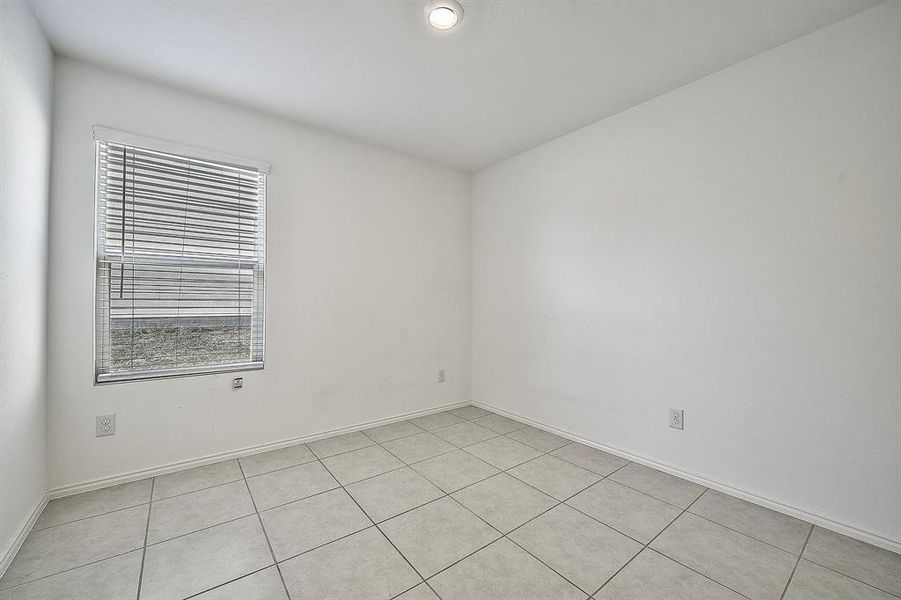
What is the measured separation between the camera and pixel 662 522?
1.95 m

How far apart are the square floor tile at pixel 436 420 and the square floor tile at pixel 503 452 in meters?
0.54

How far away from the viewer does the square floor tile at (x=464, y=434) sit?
305 cm

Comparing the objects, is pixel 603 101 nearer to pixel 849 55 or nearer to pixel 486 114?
pixel 486 114

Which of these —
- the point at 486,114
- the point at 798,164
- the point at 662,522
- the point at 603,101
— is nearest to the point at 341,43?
the point at 486,114

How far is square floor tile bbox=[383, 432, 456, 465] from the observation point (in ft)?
9.03

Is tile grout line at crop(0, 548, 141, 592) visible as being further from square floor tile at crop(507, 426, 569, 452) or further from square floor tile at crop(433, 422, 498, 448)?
square floor tile at crop(507, 426, 569, 452)

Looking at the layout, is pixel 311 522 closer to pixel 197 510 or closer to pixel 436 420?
pixel 197 510

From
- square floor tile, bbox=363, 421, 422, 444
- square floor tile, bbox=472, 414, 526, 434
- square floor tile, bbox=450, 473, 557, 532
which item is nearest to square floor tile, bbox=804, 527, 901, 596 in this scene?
square floor tile, bbox=450, 473, 557, 532

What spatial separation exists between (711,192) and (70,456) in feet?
13.4

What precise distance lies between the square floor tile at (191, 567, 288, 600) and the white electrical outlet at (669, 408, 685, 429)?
2358 millimetres

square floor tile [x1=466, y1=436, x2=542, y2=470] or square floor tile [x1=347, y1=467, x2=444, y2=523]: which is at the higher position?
square floor tile [x1=466, y1=436, x2=542, y2=470]

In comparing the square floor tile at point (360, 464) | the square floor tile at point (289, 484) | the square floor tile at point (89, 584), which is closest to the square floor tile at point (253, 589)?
the square floor tile at point (89, 584)

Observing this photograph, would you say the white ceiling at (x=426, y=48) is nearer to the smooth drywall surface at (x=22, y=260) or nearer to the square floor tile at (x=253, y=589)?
the smooth drywall surface at (x=22, y=260)

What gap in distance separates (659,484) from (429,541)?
1508 millimetres
